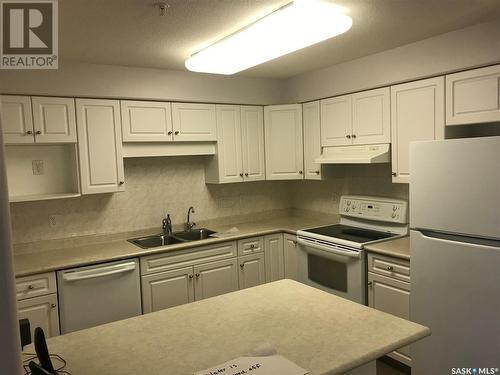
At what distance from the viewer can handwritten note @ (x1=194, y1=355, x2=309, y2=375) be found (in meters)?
1.33

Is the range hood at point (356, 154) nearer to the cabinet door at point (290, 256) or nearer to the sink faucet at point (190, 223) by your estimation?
the cabinet door at point (290, 256)

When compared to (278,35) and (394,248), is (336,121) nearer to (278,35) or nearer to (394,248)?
(394,248)

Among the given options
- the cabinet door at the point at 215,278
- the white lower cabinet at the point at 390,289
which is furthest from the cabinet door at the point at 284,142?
the white lower cabinet at the point at 390,289

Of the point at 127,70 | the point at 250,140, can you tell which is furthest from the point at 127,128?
the point at 250,140

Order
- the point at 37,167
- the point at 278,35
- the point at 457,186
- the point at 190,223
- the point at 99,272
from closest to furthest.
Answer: the point at 278,35
the point at 457,186
the point at 99,272
the point at 37,167
the point at 190,223

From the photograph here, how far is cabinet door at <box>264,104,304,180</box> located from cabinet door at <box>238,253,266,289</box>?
87cm

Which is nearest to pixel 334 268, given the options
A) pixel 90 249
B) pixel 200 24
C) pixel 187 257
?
pixel 187 257

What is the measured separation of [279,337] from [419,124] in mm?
2091

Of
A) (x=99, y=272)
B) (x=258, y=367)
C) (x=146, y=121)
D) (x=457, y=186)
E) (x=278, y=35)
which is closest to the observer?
(x=258, y=367)

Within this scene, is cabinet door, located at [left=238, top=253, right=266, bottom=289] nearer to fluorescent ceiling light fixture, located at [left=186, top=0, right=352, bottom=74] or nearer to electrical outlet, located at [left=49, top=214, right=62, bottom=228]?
electrical outlet, located at [left=49, top=214, right=62, bottom=228]

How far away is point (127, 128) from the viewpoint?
3426 mm

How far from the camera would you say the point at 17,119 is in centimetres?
295

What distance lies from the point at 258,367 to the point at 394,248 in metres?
1.94

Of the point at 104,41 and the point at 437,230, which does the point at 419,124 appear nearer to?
the point at 437,230
